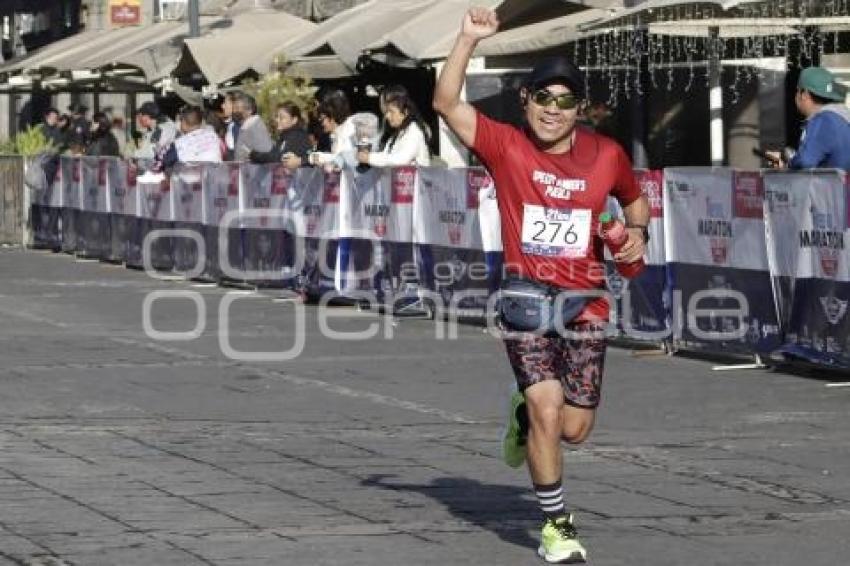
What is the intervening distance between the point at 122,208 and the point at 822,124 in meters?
14.3

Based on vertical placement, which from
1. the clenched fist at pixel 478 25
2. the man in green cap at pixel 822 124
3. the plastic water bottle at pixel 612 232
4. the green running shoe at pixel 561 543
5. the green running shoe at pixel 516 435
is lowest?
the green running shoe at pixel 561 543

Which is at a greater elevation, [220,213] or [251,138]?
[251,138]

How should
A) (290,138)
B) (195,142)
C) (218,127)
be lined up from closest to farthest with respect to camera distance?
1. (290,138)
2. (195,142)
3. (218,127)

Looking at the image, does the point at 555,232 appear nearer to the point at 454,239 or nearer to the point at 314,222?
the point at 454,239

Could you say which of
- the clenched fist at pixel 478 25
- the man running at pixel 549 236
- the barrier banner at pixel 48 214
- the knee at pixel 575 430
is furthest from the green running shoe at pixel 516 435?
the barrier banner at pixel 48 214

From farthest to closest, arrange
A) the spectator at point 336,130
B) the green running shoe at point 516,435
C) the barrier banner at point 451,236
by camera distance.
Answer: the spectator at point 336,130 < the barrier banner at point 451,236 < the green running shoe at point 516,435

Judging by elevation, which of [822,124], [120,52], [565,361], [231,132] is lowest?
[565,361]

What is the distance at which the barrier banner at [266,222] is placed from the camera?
22.0 metres

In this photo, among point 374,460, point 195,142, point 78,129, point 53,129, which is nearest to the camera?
point 374,460

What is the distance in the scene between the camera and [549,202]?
8.43 meters

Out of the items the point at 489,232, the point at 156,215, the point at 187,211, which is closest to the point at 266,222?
the point at 187,211

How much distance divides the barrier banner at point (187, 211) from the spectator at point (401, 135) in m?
4.91

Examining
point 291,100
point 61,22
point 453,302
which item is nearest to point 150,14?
point 61,22

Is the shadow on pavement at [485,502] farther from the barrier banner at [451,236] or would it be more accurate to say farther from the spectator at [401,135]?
the spectator at [401,135]
